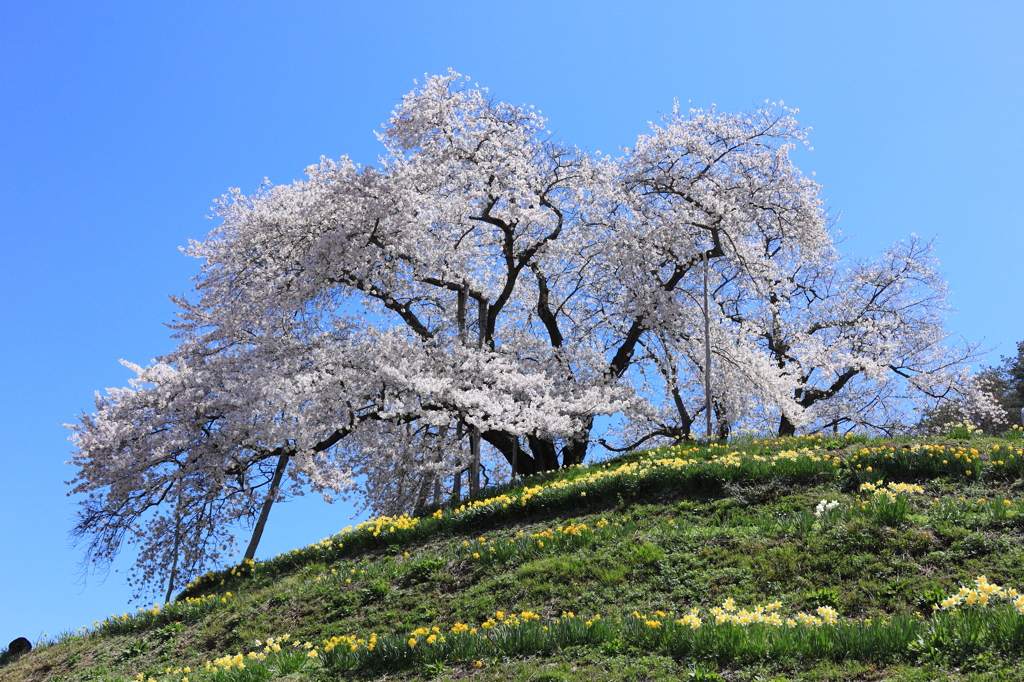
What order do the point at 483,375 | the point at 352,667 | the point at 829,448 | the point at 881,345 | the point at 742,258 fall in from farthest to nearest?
the point at 881,345 → the point at 742,258 → the point at 483,375 → the point at 829,448 → the point at 352,667

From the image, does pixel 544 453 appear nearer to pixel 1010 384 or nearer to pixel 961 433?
pixel 961 433

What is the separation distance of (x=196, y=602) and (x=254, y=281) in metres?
8.87

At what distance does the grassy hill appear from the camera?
6496 millimetres

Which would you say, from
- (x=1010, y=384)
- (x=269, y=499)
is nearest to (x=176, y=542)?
(x=269, y=499)

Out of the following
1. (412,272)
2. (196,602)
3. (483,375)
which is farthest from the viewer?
(412,272)

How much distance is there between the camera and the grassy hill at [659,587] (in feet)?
21.3

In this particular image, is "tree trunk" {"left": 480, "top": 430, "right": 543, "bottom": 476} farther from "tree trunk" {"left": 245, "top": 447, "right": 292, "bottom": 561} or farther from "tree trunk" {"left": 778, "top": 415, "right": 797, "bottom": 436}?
"tree trunk" {"left": 778, "top": 415, "right": 797, "bottom": 436}

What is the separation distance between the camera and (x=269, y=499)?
16.5m

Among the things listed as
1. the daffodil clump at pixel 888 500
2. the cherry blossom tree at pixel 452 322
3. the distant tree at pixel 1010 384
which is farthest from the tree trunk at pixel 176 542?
the distant tree at pixel 1010 384

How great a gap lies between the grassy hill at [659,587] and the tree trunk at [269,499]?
230 cm

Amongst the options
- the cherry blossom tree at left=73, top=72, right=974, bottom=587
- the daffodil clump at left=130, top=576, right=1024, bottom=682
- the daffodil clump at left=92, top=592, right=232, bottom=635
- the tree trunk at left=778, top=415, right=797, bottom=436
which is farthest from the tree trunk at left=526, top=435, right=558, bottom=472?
the daffodil clump at left=130, top=576, right=1024, bottom=682

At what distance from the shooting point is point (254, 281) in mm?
18688

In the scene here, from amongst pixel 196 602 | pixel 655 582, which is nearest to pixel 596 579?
pixel 655 582

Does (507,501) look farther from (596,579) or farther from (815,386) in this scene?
(815,386)
